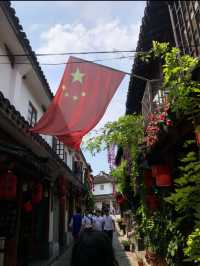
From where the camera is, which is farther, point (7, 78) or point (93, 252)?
point (7, 78)

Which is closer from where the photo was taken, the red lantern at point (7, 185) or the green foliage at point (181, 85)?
the green foliage at point (181, 85)

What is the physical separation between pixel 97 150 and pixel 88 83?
346 cm

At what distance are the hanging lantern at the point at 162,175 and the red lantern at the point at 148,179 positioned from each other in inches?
68.3

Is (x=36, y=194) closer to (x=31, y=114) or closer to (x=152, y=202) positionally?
(x=152, y=202)

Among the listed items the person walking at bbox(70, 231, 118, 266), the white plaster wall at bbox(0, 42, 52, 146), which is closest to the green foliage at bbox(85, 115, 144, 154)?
the white plaster wall at bbox(0, 42, 52, 146)

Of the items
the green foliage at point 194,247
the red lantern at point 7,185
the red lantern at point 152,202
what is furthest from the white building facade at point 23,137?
the green foliage at point 194,247

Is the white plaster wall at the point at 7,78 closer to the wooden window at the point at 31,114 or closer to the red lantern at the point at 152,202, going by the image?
the wooden window at the point at 31,114

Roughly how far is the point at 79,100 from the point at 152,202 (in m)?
4.03

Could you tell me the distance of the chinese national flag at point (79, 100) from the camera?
632 cm

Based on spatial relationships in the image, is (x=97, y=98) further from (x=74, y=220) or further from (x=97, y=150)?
(x=74, y=220)

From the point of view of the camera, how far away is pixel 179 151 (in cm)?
673

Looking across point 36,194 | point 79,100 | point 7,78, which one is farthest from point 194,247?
point 7,78

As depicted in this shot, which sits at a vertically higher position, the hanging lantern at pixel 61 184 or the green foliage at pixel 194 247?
the hanging lantern at pixel 61 184

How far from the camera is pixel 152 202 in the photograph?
8.35m
